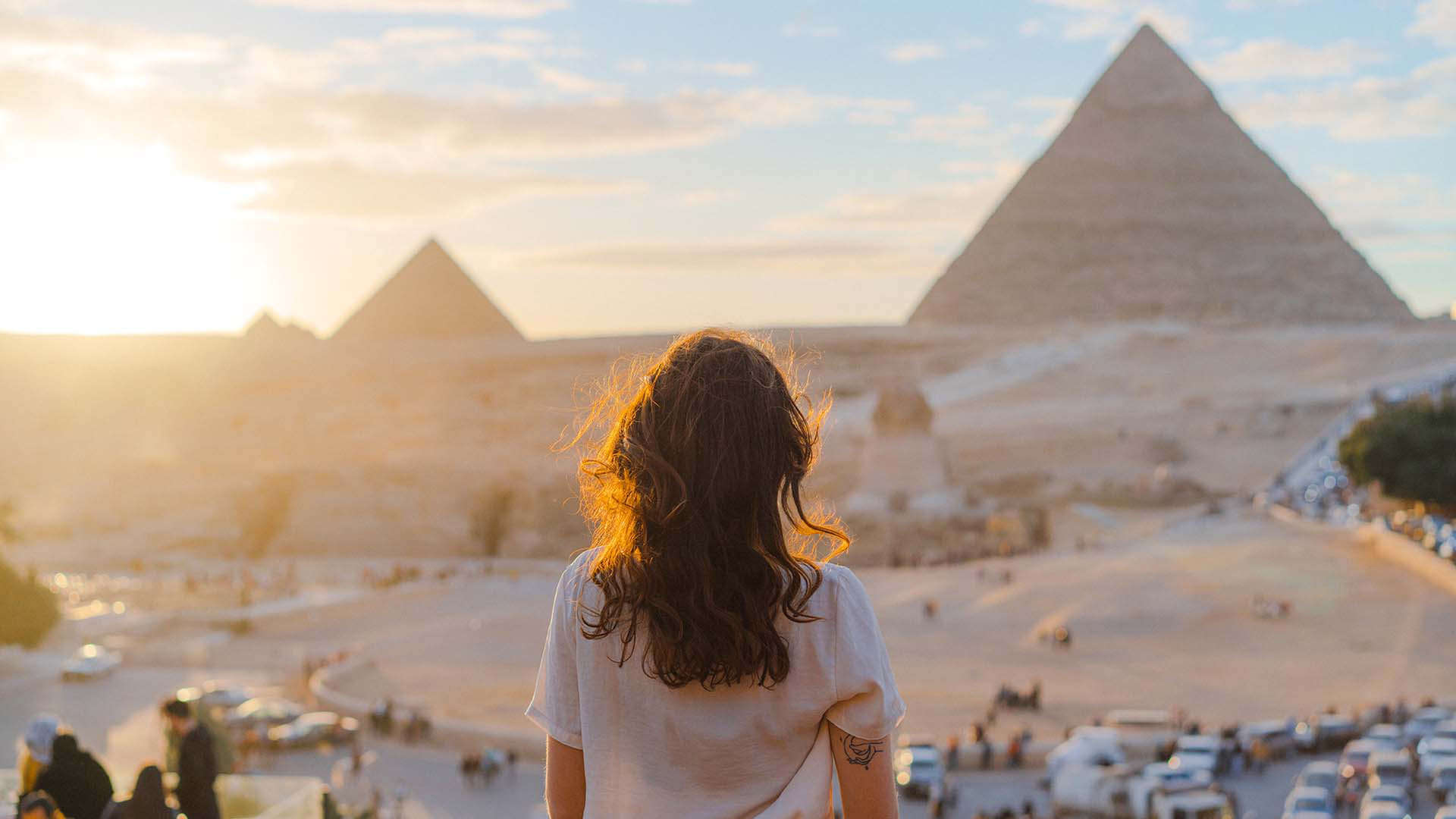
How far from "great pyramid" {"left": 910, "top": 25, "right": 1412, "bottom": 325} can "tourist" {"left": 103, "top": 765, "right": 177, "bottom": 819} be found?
98845 millimetres

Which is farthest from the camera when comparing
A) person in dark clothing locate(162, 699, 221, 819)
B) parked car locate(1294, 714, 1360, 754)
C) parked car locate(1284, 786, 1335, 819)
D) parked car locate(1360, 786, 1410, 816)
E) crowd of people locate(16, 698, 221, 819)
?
parked car locate(1294, 714, 1360, 754)

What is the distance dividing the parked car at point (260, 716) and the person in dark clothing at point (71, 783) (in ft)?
40.8

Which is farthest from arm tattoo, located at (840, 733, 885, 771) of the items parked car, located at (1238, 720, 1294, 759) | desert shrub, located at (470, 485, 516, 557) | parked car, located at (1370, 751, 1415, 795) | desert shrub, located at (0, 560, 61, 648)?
desert shrub, located at (470, 485, 516, 557)

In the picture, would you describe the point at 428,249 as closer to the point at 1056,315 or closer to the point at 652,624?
the point at 1056,315

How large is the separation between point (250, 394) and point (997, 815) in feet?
207

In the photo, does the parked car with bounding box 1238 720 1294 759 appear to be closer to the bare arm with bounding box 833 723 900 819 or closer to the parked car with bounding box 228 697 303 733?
the parked car with bounding box 228 697 303 733

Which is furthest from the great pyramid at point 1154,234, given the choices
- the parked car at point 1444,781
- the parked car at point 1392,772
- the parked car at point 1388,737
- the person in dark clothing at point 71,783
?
the person in dark clothing at point 71,783

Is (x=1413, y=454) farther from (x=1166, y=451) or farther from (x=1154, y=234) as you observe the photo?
(x=1154, y=234)

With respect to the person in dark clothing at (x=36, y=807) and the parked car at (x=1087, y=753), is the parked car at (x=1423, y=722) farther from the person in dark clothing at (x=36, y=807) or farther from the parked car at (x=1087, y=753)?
the person in dark clothing at (x=36, y=807)

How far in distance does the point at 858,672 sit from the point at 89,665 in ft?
64.1

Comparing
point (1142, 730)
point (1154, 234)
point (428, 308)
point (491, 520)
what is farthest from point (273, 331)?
point (1142, 730)

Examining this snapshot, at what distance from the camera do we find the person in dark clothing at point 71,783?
3.67 m

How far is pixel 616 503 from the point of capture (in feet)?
6.02

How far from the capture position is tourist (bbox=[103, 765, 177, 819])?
3170 millimetres
